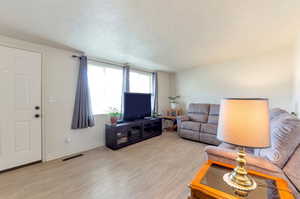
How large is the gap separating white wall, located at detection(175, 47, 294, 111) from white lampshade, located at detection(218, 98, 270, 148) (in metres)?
3.31

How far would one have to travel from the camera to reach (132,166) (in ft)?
8.13

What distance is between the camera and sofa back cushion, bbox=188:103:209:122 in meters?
4.20

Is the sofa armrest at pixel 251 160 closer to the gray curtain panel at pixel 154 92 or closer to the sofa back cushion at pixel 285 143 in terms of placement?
the sofa back cushion at pixel 285 143

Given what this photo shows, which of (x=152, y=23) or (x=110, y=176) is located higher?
(x=152, y=23)

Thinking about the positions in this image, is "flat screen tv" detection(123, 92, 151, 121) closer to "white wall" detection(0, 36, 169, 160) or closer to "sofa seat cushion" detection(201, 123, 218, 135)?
"white wall" detection(0, 36, 169, 160)

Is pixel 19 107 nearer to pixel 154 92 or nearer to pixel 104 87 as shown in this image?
pixel 104 87

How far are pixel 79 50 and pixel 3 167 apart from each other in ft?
8.28

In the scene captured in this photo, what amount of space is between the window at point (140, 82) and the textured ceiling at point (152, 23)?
4.99 ft

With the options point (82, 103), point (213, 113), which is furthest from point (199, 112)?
point (82, 103)

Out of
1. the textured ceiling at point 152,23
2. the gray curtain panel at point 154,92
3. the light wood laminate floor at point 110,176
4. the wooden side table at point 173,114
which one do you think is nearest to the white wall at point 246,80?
the wooden side table at point 173,114

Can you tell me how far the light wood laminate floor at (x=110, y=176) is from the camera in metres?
1.79

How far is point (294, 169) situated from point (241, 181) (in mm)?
557

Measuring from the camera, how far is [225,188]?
3.46 feet

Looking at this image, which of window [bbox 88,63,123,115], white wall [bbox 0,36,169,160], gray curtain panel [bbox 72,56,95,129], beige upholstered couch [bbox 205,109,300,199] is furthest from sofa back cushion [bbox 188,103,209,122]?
white wall [bbox 0,36,169,160]
